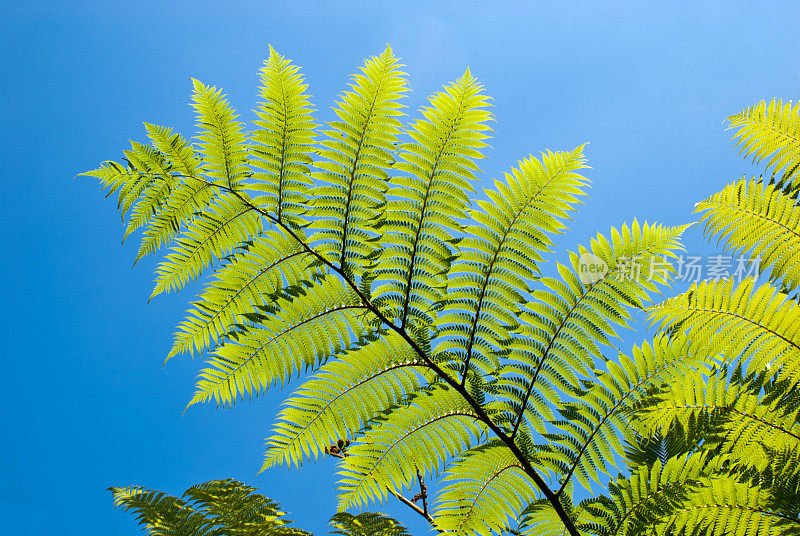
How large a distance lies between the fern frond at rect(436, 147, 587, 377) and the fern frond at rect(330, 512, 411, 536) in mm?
549

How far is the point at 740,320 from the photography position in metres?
1.79

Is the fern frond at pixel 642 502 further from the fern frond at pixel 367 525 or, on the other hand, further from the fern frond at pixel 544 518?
the fern frond at pixel 367 525

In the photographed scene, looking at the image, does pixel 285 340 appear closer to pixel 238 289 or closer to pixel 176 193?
pixel 238 289

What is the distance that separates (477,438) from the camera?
1.87 metres

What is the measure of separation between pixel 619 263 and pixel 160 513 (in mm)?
1742

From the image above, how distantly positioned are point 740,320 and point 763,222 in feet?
1.64

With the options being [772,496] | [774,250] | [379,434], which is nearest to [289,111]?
[379,434]

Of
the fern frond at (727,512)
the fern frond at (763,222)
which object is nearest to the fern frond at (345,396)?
the fern frond at (727,512)

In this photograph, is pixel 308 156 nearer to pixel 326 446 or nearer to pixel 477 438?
pixel 326 446

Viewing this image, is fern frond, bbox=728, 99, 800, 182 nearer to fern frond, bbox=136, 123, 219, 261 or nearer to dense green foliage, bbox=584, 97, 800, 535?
dense green foliage, bbox=584, 97, 800, 535

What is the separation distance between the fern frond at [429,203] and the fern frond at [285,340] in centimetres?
14

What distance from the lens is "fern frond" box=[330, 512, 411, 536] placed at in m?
1.59

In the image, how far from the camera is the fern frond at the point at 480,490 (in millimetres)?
1778

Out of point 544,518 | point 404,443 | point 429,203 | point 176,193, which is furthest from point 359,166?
point 544,518
